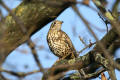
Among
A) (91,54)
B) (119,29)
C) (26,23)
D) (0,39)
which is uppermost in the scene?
(26,23)

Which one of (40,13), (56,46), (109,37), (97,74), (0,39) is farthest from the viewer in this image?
(56,46)

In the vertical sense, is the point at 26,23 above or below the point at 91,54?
above

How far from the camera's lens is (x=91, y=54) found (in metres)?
3.85

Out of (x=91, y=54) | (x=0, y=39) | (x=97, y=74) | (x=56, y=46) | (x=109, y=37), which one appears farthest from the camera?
(x=56, y=46)

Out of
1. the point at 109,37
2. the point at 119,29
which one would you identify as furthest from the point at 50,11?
the point at 119,29

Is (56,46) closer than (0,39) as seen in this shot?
No

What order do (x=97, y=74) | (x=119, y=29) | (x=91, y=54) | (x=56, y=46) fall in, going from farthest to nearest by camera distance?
(x=56, y=46) → (x=97, y=74) → (x=91, y=54) → (x=119, y=29)

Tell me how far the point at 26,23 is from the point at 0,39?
1850mm

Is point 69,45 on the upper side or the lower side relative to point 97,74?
upper

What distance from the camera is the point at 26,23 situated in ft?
14.1

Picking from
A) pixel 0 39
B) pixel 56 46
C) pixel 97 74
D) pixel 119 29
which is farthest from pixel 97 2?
pixel 56 46

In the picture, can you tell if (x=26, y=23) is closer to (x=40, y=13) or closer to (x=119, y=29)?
(x=40, y=13)

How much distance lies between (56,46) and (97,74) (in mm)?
2152

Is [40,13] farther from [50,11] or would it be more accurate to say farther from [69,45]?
[69,45]
